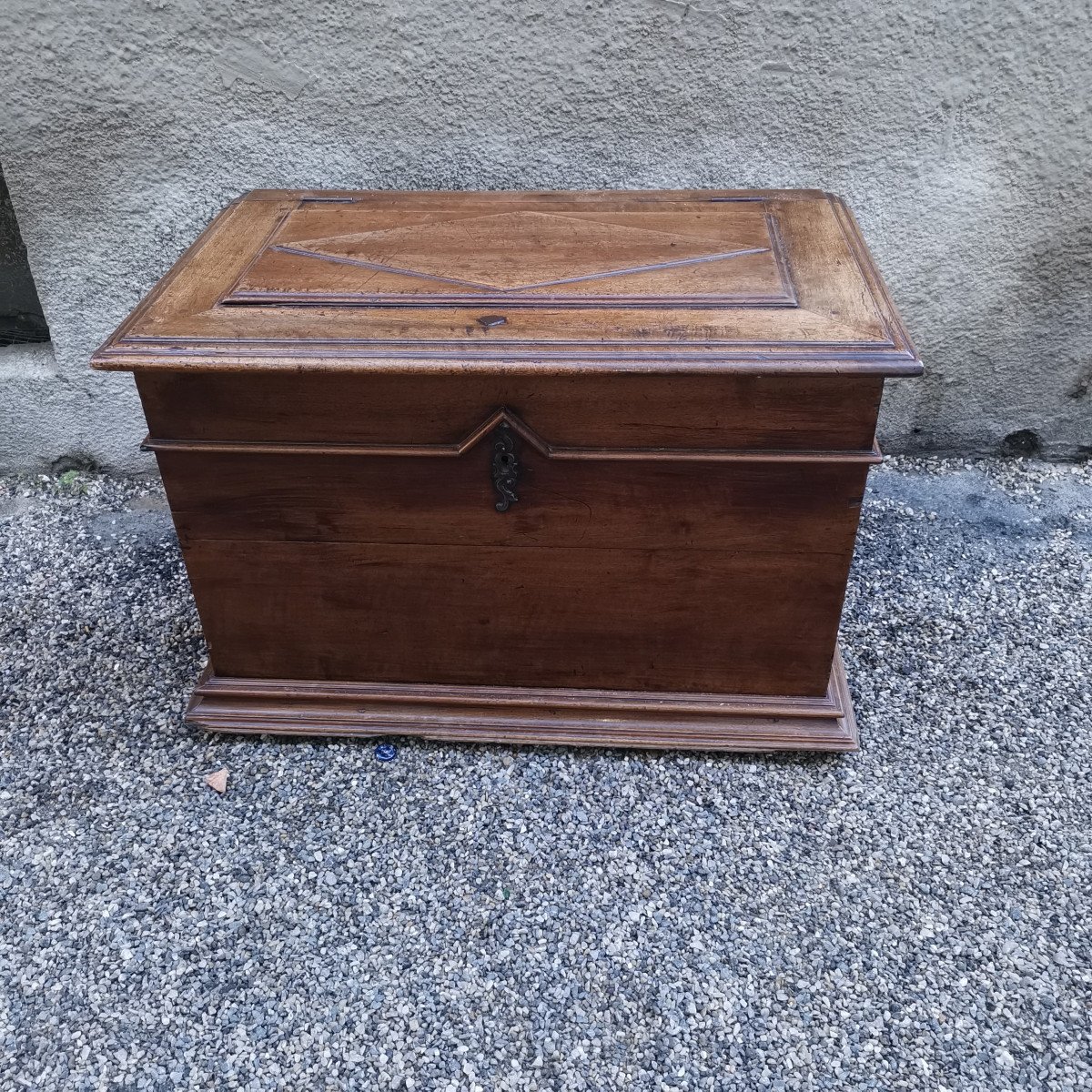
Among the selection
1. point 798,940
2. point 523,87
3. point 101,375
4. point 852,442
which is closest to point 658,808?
point 798,940

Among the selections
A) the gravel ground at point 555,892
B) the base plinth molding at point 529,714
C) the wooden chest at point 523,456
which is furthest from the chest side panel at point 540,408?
the gravel ground at point 555,892

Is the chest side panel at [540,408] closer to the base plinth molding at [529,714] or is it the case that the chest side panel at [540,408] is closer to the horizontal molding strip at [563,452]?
the horizontal molding strip at [563,452]

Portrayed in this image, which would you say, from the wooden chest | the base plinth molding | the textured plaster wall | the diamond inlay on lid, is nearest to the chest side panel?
the wooden chest

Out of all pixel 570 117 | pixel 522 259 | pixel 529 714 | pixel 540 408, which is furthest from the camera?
pixel 570 117

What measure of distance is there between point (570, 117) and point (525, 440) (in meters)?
1.02

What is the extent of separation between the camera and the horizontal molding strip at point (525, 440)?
1.62m

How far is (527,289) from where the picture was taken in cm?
171

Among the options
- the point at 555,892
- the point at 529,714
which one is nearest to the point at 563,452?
the point at 529,714

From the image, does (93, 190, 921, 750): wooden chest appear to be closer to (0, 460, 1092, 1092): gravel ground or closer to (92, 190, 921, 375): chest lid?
(92, 190, 921, 375): chest lid

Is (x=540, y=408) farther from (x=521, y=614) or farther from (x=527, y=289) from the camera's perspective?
(x=521, y=614)

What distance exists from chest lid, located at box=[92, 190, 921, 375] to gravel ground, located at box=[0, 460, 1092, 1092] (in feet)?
2.70

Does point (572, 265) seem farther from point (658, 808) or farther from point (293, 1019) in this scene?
point (293, 1019)

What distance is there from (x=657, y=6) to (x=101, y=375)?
65.9 inches

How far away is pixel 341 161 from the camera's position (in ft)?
7.61
